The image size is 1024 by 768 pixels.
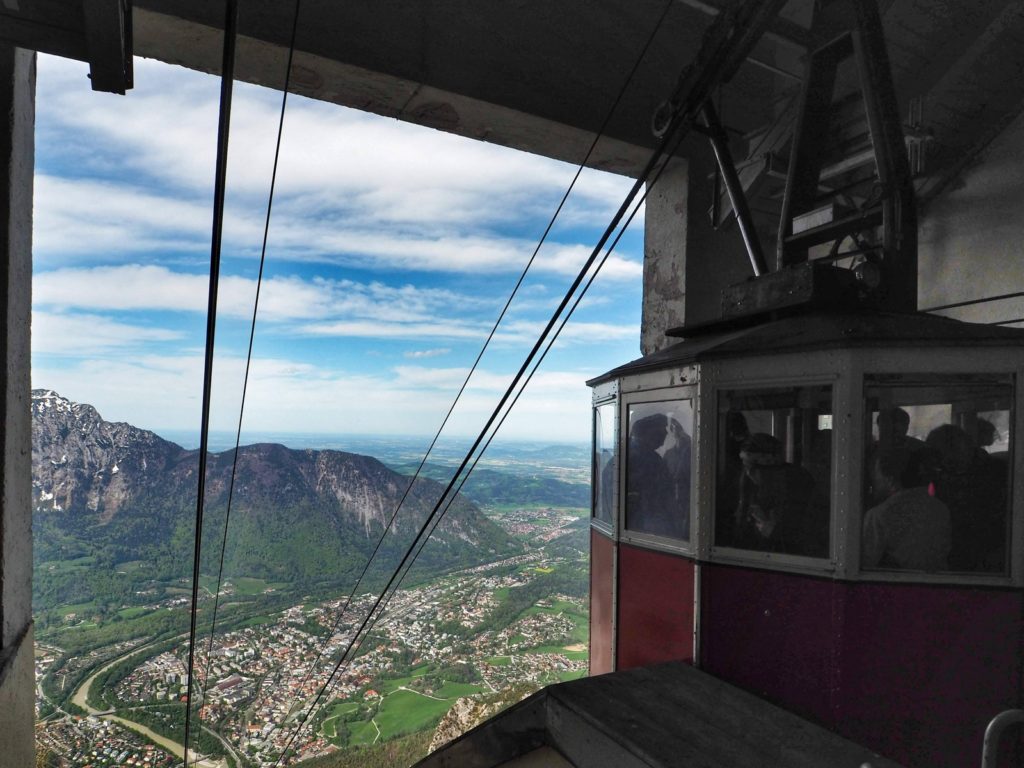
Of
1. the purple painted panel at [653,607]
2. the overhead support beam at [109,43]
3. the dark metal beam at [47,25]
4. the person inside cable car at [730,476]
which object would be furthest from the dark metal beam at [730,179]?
the dark metal beam at [47,25]

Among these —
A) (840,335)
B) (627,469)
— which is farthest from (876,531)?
(627,469)

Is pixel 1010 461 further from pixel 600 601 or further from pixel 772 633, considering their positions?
pixel 600 601

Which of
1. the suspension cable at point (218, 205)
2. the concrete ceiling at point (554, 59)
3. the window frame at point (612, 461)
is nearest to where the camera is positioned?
the suspension cable at point (218, 205)

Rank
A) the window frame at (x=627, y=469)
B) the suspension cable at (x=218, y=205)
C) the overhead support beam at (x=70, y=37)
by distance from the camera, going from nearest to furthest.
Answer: the suspension cable at (x=218, y=205)
the overhead support beam at (x=70, y=37)
the window frame at (x=627, y=469)

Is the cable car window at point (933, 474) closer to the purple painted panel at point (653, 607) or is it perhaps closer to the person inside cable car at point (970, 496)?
the person inside cable car at point (970, 496)

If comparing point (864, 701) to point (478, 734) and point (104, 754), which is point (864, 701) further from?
point (104, 754)

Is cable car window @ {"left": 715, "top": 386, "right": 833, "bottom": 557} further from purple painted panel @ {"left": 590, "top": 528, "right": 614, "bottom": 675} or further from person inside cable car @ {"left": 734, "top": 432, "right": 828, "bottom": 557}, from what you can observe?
purple painted panel @ {"left": 590, "top": 528, "right": 614, "bottom": 675}

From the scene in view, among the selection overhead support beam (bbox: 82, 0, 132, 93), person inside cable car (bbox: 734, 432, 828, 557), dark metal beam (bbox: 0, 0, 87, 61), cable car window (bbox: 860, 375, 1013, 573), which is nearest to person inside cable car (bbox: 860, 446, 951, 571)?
cable car window (bbox: 860, 375, 1013, 573)
